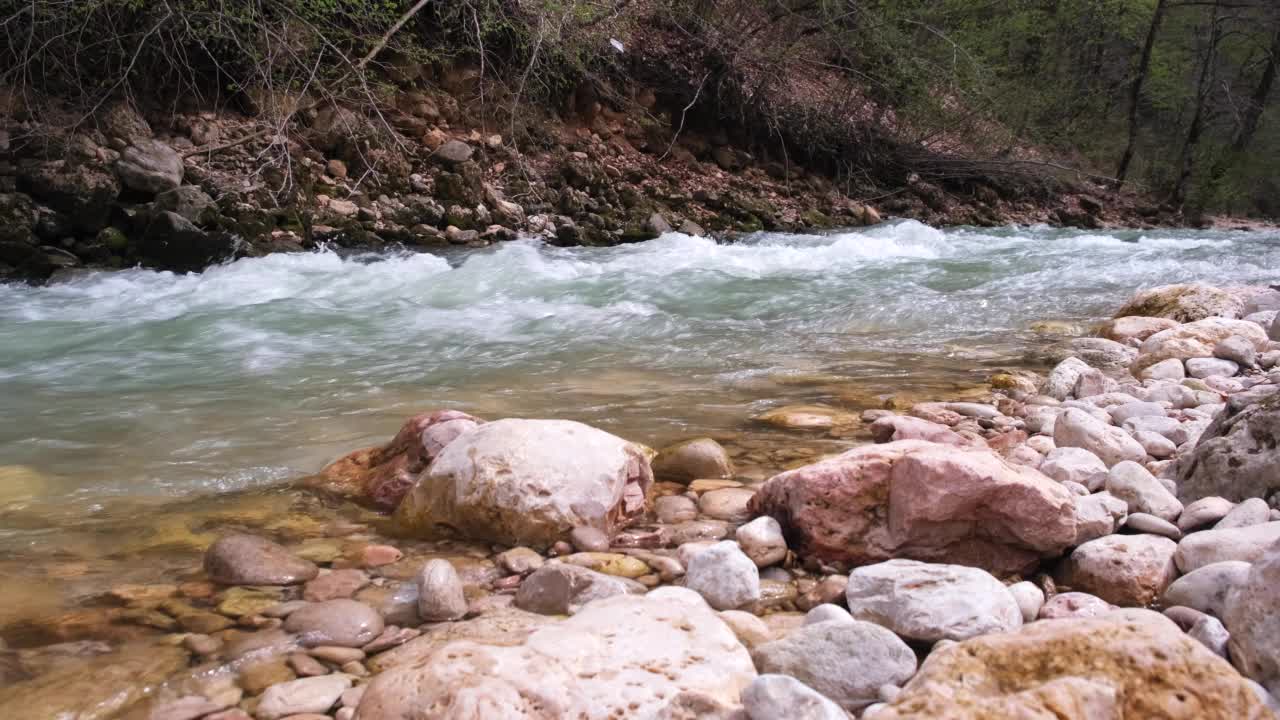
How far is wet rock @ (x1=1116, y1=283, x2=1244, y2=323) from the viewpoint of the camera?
211 inches

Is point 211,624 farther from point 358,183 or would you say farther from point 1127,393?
point 358,183

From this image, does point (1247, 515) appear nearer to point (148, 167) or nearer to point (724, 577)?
point (724, 577)

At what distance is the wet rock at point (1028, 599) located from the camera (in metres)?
1.66

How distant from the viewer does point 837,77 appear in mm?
13414

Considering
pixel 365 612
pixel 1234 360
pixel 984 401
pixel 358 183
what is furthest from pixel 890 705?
pixel 358 183

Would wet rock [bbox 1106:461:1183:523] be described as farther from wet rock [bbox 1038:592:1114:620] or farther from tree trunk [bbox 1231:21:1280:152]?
tree trunk [bbox 1231:21:1280:152]

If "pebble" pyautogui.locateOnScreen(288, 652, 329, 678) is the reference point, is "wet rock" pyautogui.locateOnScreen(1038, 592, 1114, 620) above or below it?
above

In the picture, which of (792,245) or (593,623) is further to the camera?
(792,245)

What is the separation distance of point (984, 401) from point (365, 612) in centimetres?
286

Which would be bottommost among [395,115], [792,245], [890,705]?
[792,245]

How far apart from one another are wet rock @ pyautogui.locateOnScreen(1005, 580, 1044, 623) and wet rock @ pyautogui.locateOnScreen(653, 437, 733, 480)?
1093 mm

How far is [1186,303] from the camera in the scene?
5.44 metres

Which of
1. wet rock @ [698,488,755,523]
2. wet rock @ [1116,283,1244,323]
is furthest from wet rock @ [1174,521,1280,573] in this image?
wet rock @ [1116,283,1244,323]

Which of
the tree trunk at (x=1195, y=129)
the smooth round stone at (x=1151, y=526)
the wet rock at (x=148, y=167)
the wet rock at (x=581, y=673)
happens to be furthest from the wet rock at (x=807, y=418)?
the tree trunk at (x=1195, y=129)
